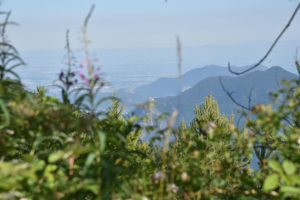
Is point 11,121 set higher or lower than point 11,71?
lower

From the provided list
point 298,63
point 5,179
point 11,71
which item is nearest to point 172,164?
point 5,179

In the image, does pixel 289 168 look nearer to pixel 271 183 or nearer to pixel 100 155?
pixel 271 183

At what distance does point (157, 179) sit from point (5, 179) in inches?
→ 35.9

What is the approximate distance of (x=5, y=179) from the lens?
5.63 feet

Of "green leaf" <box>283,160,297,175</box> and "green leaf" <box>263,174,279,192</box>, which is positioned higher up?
"green leaf" <box>283,160,297,175</box>

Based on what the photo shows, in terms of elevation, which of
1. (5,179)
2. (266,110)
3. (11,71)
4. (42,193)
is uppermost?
(11,71)

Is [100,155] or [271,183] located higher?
[100,155]

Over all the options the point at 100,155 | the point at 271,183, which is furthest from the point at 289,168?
the point at 100,155

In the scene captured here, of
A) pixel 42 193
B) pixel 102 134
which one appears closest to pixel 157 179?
pixel 102 134

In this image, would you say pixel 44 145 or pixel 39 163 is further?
pixel 44 145

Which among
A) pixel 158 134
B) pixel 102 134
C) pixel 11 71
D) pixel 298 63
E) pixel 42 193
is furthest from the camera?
pixel 298 63

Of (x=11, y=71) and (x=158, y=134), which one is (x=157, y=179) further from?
(x=11, y=71)

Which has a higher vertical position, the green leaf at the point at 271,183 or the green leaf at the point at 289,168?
the green leaf at the point at 289,168

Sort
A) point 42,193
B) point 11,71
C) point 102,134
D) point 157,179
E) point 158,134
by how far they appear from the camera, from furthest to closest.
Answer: point 11,71
point 158,134
point 157,179
point 42,193
point 102,134
